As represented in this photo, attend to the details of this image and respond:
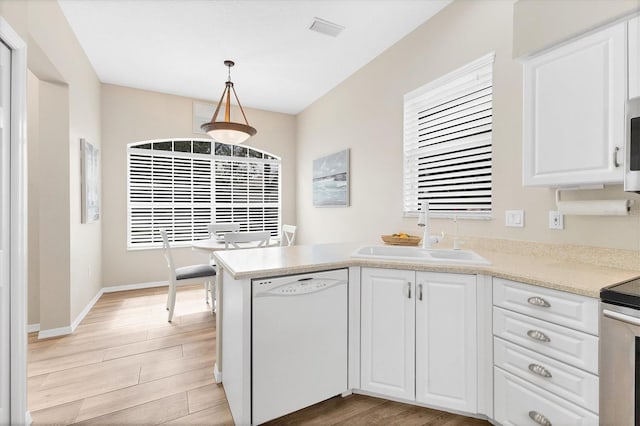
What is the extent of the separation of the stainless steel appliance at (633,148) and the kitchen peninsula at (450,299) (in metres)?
0.44

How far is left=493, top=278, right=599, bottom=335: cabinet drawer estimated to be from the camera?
4.04 feet

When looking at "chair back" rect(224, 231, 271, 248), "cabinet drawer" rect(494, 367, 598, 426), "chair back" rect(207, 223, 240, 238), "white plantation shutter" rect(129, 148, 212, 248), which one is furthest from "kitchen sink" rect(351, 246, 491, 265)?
"white plantation shutter" rect(129, 148, 212, 248)

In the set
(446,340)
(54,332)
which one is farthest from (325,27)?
(54,332)

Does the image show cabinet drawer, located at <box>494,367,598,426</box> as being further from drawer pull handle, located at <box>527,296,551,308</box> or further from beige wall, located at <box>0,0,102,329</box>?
beige wall, located at <box>0,0,102,329</box>

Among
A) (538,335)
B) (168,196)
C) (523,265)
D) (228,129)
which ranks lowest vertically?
(538,335)

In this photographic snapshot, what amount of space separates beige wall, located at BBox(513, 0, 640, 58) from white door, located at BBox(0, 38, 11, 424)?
9.11 ft

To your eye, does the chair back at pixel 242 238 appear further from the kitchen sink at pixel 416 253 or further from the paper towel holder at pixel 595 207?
the paper towel holder at pixel 595 207

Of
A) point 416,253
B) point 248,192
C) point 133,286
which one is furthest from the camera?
point 248,192

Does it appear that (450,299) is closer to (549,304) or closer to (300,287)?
(549,304)

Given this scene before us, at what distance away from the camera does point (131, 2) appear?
2527 mm

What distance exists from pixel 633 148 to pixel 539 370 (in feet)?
3.46

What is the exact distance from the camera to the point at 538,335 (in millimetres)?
1392

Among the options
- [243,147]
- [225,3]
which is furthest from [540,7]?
[243,147]

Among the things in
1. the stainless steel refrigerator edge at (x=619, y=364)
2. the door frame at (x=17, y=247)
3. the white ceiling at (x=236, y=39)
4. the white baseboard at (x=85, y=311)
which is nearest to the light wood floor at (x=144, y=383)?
the white baseboard at (x=85, y=311)
